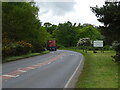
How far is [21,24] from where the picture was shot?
37312mm

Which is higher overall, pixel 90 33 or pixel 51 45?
pixel 90 33

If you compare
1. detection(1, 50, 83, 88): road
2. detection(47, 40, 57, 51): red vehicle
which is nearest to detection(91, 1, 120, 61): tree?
detection(1, 50, 83, 88): road

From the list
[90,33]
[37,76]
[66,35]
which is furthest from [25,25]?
[66,35]

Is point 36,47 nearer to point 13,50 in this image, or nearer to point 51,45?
point 13,50

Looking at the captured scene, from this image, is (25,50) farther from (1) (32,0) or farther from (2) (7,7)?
(2) (7,7)

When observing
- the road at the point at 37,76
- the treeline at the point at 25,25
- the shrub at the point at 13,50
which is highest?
the treeline at the point at 25,25

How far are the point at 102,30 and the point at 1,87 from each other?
15.0 m

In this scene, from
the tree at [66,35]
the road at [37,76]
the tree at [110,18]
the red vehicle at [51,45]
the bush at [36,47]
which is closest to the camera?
the road at [37,76]

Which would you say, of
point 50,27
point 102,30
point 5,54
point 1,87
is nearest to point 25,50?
point 5,54

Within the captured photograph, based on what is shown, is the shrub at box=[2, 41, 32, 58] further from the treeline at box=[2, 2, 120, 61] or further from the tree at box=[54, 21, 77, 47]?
the tree at box=[54, 21, 77, 47]

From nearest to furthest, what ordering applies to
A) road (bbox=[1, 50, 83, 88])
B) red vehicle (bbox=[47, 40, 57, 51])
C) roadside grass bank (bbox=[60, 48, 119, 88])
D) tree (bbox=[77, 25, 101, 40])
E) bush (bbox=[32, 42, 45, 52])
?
roadside grass bank (bbox=[60, 48, 119, 88]) → road (bbox=[1, 50, 83, 88]) → bush (bbox=[32, 42, 45, 52]) → red vehicle (bbox=[47, 40, 57, 51]) → tree (bbox=[77, 25, 101, 40])

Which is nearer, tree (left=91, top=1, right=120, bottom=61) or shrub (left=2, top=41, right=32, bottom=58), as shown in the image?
tree (left=91, top=1, right=120, bottom=61)

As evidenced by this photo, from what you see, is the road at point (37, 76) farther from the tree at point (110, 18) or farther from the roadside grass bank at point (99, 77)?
the tree at point (110, 18)

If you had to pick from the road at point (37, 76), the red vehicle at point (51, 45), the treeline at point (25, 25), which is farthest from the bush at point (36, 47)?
the road at point (37, 76)
